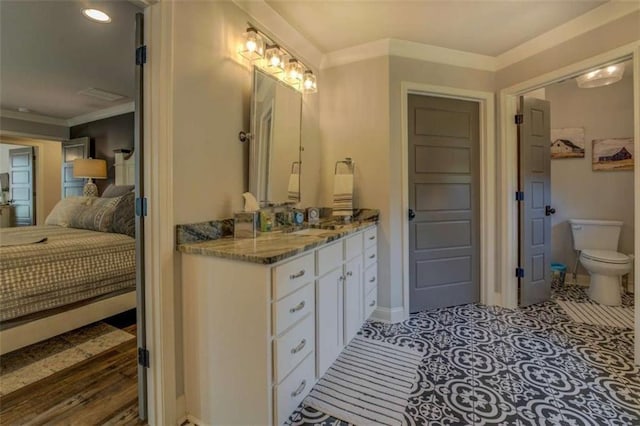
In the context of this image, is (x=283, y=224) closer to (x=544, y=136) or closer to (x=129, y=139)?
(x=544, y=136)

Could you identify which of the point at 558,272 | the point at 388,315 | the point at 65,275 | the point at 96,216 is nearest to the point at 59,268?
the point at 65,275

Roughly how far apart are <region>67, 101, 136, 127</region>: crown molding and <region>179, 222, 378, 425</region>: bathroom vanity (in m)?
3.60

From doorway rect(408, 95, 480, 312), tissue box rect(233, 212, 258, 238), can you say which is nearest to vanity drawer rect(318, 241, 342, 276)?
tissue box rect(233, 212, 258, 238)

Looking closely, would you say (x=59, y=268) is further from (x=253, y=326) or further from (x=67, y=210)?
(x=253, y=326)

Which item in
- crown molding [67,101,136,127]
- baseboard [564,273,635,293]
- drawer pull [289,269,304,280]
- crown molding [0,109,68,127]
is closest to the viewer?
drawer pull [289,269,304,280]

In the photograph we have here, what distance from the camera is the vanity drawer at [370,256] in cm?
228

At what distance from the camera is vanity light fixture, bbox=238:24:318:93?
5.92 feet

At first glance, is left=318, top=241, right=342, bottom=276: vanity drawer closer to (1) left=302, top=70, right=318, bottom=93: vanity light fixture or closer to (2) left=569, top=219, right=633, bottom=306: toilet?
(1) left=302, top=70, right=318, bottom=93: vanity light fixture

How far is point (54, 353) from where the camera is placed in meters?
2.07

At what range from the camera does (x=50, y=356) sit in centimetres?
203

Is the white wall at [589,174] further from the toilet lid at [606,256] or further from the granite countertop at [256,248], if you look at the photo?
the granite countertop at [256,248]

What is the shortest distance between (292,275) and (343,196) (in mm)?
1329

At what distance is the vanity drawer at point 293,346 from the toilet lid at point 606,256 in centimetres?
310

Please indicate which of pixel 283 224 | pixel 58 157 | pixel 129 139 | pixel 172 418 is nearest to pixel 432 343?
pixel 283 224
